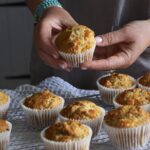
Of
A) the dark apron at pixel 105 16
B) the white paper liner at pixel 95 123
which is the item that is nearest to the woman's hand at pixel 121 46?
the dark apron at pixel 105 16

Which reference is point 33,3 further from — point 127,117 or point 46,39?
point 127,117

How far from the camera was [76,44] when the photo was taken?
60.2 inches

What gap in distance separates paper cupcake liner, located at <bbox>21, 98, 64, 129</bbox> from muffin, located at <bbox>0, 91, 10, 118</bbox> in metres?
0.06

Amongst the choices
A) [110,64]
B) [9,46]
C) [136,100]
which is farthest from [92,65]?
[9,46]

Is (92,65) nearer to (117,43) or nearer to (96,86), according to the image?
(117,43)

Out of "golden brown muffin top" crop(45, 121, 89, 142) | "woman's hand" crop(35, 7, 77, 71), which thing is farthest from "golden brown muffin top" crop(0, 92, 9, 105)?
"golden brown muffin top" crop(45, 121, 89, 142)

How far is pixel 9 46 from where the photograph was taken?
2.99 metres

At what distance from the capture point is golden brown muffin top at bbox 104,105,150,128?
4.33ft

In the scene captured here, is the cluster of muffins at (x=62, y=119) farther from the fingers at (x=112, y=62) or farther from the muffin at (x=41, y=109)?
the fingers at (x=112, y=62)

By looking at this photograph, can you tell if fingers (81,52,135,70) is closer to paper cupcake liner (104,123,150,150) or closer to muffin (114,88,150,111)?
muffin (114,88,150,111)

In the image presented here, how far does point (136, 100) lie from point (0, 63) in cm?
166

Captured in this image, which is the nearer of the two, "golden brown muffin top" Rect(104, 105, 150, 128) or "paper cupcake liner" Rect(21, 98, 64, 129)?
"golden brown muffin top" Rect(104, 105, 150, 128)

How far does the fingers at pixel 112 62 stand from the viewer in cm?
155

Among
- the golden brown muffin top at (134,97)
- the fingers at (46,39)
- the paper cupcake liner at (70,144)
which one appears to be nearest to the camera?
the paper cupcake liner at (70,144)
